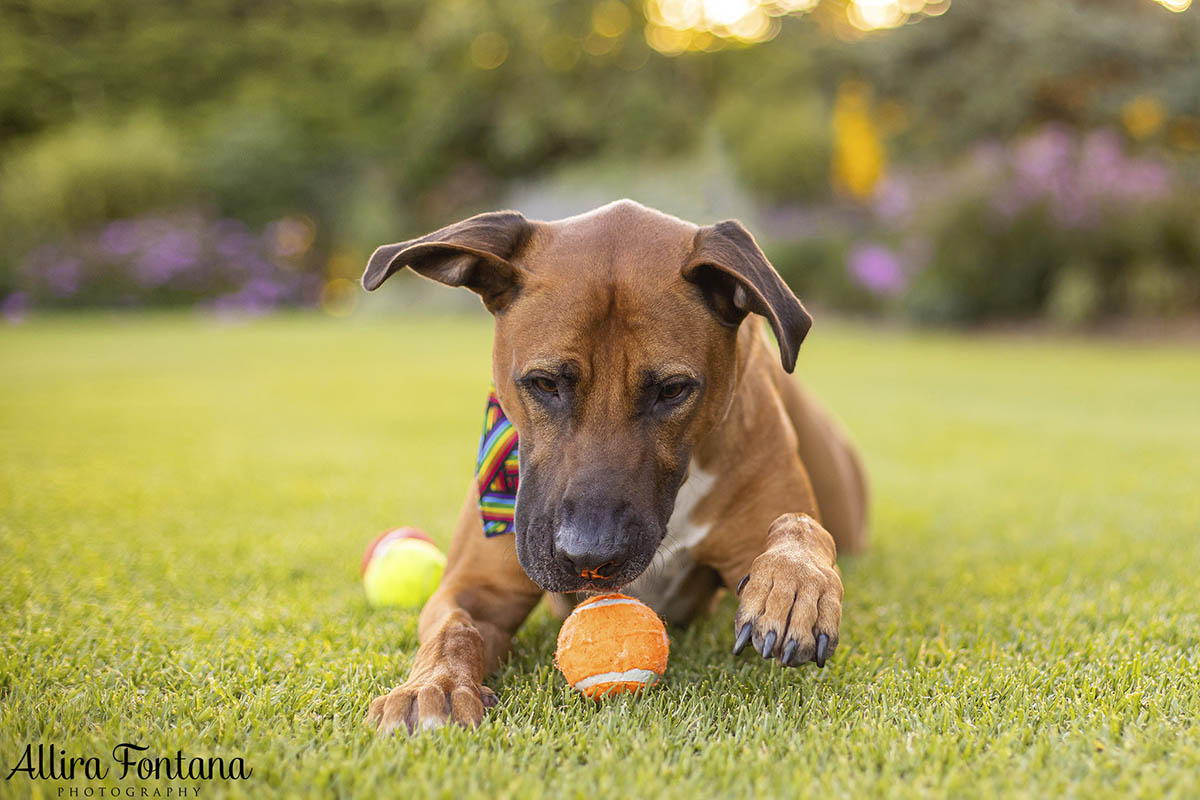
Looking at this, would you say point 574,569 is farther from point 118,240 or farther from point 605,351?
point 118,240

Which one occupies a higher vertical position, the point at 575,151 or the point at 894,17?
the point at 894,17

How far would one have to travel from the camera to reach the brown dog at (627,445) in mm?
2463

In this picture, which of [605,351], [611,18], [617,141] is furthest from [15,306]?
[605,351]

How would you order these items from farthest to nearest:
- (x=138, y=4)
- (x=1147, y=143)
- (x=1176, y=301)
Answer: (x=138, y=4), (x=1147, y=143), (x=1176, y=301)

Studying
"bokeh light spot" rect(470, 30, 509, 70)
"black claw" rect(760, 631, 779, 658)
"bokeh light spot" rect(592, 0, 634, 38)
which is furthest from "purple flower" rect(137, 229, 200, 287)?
"black claw" rect(760, 631, 779, 658)

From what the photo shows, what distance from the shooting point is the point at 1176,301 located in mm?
16219

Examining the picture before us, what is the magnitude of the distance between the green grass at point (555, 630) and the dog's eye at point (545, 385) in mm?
783

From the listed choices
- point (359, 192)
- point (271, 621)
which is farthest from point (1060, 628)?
point (359, 192)

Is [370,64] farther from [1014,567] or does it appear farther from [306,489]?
[1014,567]

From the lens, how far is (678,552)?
310 centimetres

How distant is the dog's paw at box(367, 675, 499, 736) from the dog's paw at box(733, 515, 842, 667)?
25.5 inches

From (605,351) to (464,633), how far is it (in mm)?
862

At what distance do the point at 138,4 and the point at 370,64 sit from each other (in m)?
7.65

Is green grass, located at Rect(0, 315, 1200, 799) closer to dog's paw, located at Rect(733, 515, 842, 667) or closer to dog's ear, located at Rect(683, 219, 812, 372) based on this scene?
dog's paw, located at Rect(733, 515, 842, 667)
